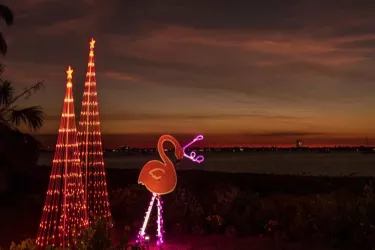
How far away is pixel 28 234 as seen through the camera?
1351 cm

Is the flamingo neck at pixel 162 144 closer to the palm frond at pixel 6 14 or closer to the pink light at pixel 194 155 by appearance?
the pink light at pixel 194 155

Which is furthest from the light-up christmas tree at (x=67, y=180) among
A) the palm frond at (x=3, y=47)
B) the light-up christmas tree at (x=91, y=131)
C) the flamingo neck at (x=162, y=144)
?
the palm frond at (x=3, y=47)

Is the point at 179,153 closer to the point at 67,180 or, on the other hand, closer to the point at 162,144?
the point at 162,144

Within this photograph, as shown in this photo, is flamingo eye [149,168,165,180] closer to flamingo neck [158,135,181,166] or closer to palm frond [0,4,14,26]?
flamingo neck [158,135,181,166]

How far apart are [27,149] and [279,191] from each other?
31.0 feet

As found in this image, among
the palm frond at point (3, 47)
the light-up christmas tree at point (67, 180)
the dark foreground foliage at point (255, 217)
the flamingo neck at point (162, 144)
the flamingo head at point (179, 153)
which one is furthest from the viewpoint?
the palm frond at point (3, 47)

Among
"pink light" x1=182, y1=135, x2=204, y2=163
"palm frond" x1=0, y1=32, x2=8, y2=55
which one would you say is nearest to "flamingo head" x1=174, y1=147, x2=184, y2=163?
"pink light" x1=182, y1=135, x2=204, y2=163

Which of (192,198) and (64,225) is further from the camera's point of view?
(192,198)

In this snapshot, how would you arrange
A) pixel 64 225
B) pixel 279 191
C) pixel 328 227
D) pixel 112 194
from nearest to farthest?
pixel 64 225 < pixel 328 227 < pixel 112 194 < pixel 279 191

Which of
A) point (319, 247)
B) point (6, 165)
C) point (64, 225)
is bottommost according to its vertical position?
point (319, 247)

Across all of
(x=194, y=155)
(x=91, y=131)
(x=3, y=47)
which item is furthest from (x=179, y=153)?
(x=3, y=47)

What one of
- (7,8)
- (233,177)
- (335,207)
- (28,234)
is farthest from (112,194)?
(233,177)

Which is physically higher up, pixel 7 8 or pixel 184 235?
pixel 7 8

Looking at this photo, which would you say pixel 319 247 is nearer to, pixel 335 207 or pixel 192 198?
pixel 335 207
